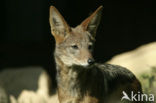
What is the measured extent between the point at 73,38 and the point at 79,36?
9 cm

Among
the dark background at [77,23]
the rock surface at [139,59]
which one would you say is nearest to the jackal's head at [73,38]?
the rock surface at [139,59]

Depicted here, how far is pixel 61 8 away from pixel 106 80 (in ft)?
15.9

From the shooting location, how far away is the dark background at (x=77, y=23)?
9.86 m

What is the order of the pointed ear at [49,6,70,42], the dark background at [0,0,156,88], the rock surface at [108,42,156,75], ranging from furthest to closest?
the dark background at [0,0,156,88] < the rock surface at [108,42,156,75] < the pointed ear at [49,6,70,42]

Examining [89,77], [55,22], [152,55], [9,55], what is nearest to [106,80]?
[89,77]

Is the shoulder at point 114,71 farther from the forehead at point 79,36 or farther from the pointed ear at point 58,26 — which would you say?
the pointed ear at point 58,26

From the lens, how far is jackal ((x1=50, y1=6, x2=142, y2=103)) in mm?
5055

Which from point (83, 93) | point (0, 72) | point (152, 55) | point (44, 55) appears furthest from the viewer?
point (44, 55)

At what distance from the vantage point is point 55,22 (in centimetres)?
528

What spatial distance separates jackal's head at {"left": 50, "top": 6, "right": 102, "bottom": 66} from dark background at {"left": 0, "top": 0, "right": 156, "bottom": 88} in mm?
4336

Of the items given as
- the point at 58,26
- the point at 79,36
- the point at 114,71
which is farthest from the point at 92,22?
the point at 114,71

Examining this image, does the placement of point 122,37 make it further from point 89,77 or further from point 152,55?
point 89,77

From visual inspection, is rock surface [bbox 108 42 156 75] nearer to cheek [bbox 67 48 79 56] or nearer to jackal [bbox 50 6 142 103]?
jackal [bbox 50 6 142 103]

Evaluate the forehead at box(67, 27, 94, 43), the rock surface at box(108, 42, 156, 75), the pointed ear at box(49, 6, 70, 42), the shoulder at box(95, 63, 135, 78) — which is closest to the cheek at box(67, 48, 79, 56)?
the forehead at box(67, 27, 94, 43)
